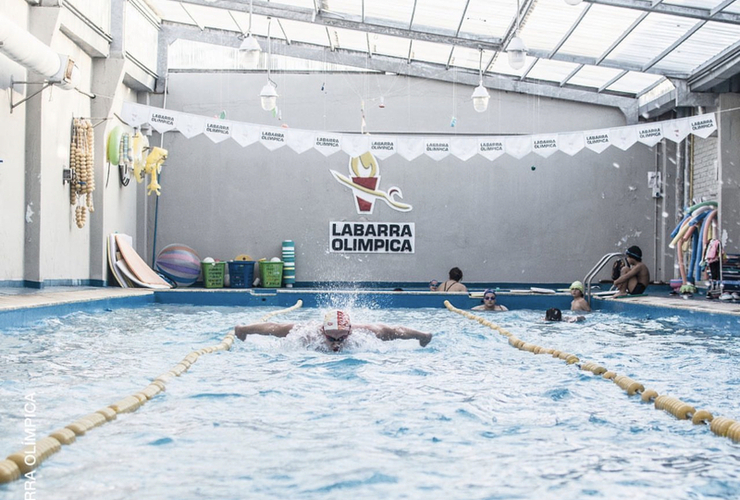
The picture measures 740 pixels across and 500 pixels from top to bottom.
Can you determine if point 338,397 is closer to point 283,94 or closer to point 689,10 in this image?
point 689,10

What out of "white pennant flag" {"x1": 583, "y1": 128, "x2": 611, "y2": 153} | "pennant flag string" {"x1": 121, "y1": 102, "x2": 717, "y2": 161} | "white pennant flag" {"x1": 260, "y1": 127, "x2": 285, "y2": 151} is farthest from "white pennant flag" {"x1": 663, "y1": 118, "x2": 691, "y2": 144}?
"white pennant flag" {"x1": 260, "y1": 127, "x2": 285, "y2": 151}

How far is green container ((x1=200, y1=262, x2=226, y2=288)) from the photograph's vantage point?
655 inches

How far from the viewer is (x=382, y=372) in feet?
20.3

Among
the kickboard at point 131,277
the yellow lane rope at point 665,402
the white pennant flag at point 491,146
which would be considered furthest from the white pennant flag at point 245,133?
the yellow lane rope at point 665,402

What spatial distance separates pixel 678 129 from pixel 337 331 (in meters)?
8.35

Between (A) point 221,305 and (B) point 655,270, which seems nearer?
(A) point 221,305

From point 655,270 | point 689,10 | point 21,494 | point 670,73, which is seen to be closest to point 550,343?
point 689,10

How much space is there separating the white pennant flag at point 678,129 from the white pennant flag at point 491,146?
8.91 ft

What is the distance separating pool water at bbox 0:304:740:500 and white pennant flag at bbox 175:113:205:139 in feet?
17.6

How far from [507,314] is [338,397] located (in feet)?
24.4

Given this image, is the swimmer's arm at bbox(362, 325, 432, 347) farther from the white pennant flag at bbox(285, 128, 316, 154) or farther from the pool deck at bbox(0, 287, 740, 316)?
the white pennant flag at bbox(285, 128, 316, 154)

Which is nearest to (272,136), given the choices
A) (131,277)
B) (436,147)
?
(436,147)

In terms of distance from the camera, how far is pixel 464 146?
14.3 m

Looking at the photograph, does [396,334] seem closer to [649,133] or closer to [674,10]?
[674,10]
